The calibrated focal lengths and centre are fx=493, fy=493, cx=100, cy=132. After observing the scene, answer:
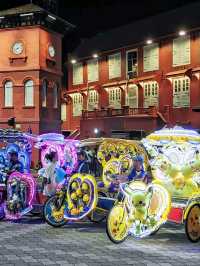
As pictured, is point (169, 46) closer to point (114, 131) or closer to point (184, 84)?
point (184, 84)

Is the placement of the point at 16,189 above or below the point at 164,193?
below

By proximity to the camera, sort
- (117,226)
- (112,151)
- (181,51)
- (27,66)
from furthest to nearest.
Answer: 1. (181,51)
2. (27,66)
3. (112,151)
4. (117,226)

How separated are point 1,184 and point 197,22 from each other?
24182mm

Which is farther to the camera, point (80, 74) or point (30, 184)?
point (80, 74)

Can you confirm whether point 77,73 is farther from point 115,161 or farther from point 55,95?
point 115,161

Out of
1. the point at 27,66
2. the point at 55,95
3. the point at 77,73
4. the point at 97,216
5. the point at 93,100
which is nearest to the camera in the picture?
the point at 97,216

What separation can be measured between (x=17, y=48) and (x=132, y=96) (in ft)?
→ 34.8

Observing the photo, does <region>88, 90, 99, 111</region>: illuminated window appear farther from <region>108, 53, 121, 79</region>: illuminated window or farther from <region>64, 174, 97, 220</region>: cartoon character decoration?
<region>64, 174, 97, 220</region>: cartoon character decoration

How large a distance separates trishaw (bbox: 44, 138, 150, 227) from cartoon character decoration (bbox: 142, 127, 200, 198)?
0.43 meters

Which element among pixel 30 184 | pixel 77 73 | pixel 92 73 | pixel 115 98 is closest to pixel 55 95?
pixel 115 98

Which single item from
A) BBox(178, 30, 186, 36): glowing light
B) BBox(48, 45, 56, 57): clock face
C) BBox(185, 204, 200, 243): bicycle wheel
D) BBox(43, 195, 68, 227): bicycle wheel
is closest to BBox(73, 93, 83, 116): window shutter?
BBox(48, 45, 56, 57): clock face

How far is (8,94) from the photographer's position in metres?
34.3

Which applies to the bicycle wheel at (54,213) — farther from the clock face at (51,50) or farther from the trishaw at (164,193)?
the clock face at (51,50)

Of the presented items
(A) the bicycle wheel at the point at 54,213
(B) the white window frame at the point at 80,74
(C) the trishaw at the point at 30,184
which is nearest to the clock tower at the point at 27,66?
(B) the white window frame at the point at 80,74
